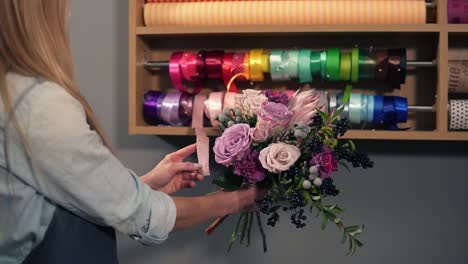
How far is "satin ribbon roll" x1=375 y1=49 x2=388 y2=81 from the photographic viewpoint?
1.53 m

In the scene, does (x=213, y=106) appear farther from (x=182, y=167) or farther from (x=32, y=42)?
(x=32, y=42)

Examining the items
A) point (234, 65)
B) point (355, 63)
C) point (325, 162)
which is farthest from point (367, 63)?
point (325, 162)

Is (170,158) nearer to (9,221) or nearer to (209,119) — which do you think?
(209,119)

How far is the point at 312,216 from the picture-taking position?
1746 millimetres

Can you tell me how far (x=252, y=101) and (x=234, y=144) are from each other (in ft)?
0.38

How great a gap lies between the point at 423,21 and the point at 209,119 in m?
0.63

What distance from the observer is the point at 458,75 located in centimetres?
152

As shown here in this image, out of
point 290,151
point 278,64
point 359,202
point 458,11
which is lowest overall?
point 359,202

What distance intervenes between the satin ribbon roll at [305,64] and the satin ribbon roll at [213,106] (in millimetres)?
232

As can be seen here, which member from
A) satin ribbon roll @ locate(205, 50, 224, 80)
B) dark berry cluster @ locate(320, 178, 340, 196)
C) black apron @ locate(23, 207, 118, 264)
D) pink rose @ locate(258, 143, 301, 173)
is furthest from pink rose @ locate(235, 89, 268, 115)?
black apron @ locate(23, 207, 118, 264)

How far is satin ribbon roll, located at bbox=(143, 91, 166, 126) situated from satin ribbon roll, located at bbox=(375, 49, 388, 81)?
0.60 metres

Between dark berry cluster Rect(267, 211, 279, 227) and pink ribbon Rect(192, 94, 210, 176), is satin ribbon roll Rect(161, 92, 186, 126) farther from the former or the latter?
dark berry cluster Rect(267, 211, 279, 227)

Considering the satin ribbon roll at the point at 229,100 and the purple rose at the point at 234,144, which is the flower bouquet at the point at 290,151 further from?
the satin ribbon roll at the point at 229,100

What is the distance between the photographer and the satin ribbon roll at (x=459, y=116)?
1487 mm
